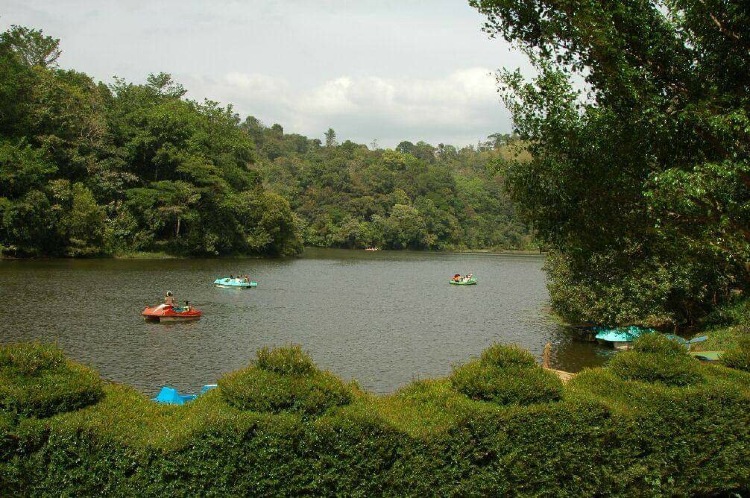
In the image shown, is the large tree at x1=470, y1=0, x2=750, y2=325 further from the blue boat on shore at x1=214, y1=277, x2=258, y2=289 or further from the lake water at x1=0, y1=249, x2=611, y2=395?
the blue boat on shore at x1=214, y1=277, x2=258, y2=289

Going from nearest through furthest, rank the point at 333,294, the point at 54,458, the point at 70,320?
the point at 54,458
the point at 70,320
the point at 333,294

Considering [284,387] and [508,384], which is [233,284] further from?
[508,384]

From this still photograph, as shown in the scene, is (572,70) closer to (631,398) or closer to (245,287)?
(631,398)

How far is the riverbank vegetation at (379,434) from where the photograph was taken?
647cm

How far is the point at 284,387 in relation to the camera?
692cm

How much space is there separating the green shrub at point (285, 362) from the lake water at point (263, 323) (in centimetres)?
1162

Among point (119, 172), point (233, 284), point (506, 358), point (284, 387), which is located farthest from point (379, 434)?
point (119, 172)

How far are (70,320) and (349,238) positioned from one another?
84.6 m

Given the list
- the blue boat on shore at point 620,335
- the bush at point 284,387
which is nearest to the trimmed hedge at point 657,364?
the bush at point 284,387

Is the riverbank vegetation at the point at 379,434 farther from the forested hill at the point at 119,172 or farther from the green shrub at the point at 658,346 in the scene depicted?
the forested hill at the point at 119,172

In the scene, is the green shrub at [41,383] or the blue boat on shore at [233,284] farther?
the blue boat on shore at [233,284]

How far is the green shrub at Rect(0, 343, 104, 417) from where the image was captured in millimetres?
6645

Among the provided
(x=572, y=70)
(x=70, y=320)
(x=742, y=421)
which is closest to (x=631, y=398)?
(x=742, y=421)

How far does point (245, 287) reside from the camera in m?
43.9
